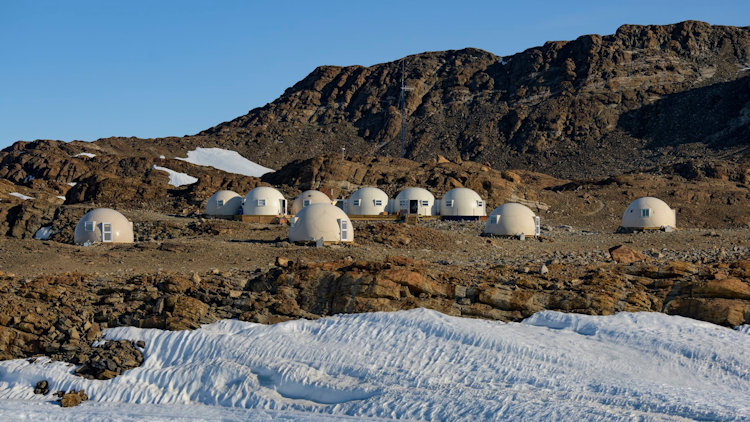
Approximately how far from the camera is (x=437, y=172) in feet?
234

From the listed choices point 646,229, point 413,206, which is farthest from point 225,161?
point 646,229

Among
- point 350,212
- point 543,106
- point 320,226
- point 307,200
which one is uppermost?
point 543,106

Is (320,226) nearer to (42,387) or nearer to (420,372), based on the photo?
(42,387)

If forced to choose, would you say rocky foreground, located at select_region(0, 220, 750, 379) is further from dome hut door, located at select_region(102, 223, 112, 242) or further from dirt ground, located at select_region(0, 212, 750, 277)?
dome hut door, located at select_region(102, 223, 112, 242)

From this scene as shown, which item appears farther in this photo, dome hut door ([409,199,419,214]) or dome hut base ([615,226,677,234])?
dome hut door ([409,199,419,214])

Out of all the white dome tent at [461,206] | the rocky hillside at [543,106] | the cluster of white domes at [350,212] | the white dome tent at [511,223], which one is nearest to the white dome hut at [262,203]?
the cluster of white domes at [350,212]

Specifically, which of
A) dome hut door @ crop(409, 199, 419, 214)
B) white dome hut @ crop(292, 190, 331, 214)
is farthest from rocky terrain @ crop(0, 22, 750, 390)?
white dome hut @ crop(292, 190, 331, 214)

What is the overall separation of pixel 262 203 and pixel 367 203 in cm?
689

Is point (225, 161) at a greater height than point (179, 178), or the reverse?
point (225, 161)

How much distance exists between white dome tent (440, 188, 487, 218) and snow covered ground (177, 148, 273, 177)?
58.4 metres

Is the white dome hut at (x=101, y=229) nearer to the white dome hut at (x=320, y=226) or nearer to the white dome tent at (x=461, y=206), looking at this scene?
the white dome hut at (x=320, y=226)

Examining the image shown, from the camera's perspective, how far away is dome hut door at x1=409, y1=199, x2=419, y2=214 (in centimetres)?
5103

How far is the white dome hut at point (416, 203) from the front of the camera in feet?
168

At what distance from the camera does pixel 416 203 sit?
168 ft
